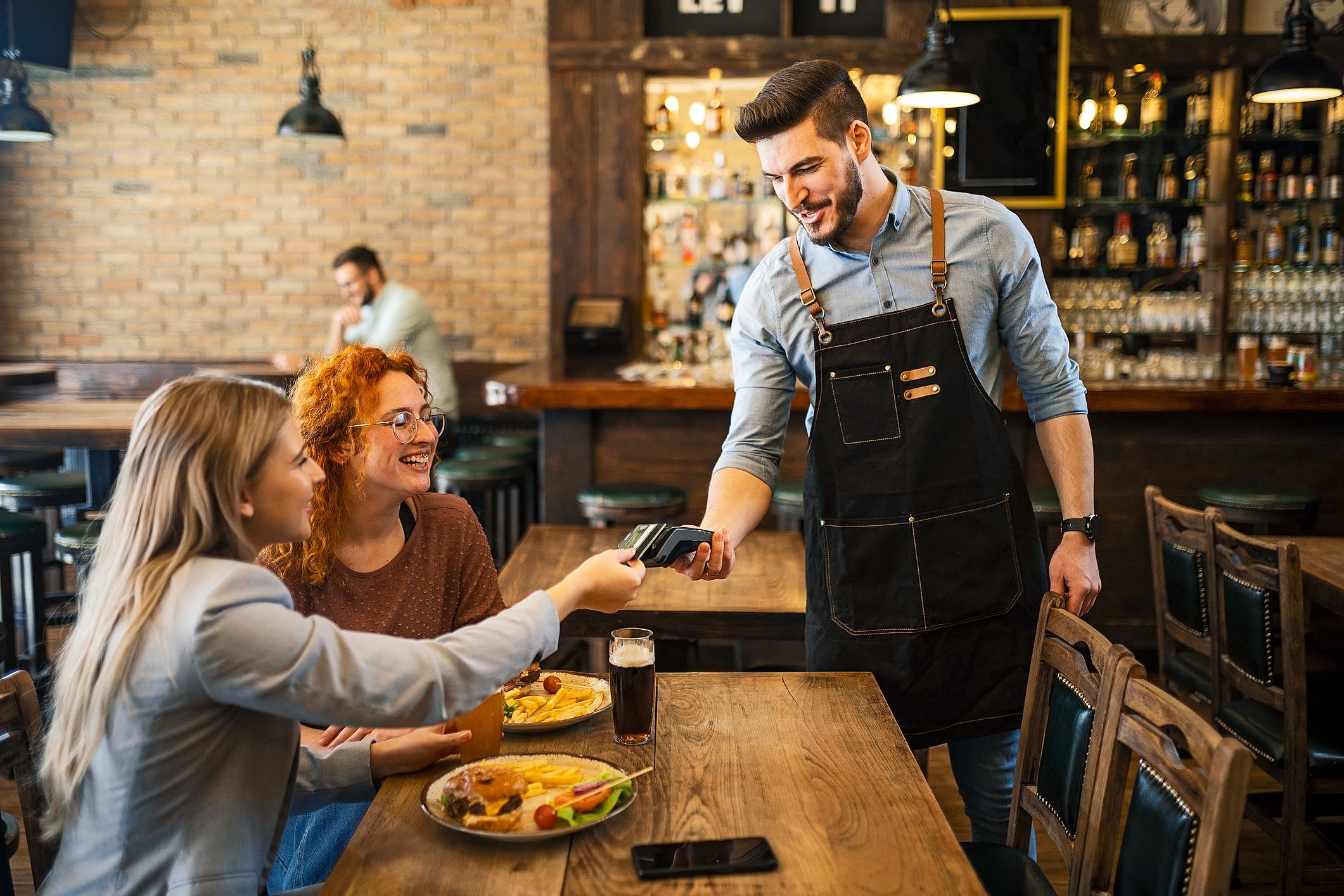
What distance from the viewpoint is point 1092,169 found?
5938 millimetres

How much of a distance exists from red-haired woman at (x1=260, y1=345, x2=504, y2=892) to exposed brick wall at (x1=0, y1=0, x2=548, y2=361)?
513 cm

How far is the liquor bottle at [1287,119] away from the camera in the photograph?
5.73 metres

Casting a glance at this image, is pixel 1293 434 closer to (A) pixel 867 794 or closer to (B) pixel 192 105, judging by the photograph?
(A) pixel 867 794

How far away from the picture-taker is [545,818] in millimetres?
1345

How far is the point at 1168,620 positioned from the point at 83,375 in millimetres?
6406

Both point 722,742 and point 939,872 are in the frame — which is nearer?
point 939,872

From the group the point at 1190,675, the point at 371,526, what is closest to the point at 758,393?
the point at 371,526

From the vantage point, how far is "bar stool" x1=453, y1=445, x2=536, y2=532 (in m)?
5.15

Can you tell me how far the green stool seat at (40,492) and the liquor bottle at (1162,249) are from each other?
5.04 metres

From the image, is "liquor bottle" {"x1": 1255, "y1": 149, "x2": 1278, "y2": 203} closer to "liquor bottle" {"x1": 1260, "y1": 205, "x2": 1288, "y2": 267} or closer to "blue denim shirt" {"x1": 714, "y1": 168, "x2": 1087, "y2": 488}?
"liquor bottle" {"x1": 1260, "y1": 205, "x2": 1288, "y2": 267}

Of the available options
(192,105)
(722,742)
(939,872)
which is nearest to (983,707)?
(722,742)

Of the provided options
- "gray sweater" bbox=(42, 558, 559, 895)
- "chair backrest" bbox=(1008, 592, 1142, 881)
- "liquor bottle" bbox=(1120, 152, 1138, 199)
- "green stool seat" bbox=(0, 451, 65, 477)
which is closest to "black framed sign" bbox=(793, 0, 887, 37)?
"liquor bottle" bbox=(1120, 152, 1138, 199)

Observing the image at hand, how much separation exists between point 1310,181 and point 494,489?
14.1 ft

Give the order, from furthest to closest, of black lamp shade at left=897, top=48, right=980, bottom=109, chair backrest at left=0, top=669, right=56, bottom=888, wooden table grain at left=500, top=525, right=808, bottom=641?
black lamp shade at left=897, top=48, right=980, bottom=109 < wooden table grain at left=500, top=525, right=808, bottom=641 < chair backrest at left=0, top=669, right=56, bottom=888
